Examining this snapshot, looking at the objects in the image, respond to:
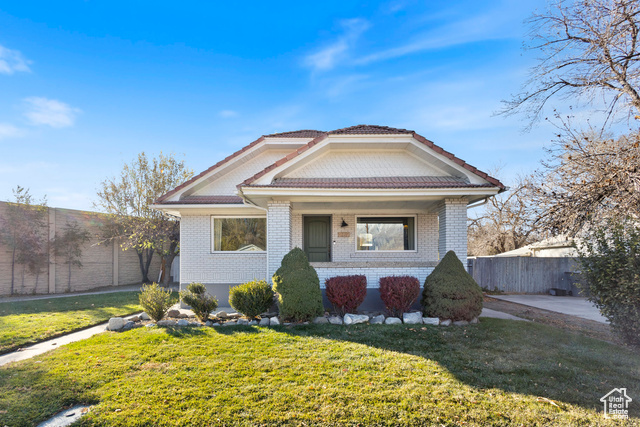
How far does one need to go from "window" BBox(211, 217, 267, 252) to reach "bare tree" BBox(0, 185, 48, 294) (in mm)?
9230

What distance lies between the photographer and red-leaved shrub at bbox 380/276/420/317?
8102 millimetres

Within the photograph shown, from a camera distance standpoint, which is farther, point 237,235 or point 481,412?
point 237,235

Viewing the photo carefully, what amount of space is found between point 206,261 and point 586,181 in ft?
36.4

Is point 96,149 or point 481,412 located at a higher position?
point 96,149

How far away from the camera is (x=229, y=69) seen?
11453mm

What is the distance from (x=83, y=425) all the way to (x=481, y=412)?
4242mm

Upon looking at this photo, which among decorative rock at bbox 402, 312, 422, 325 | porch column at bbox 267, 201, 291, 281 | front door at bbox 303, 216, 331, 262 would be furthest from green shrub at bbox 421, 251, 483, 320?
front door at bbox 303, 216, 331, 262

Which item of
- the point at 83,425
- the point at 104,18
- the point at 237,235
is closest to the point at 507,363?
the point at 83,425

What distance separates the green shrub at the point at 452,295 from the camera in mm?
7645

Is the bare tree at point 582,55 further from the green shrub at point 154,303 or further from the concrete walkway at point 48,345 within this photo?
the concrete walkway at point 48,345

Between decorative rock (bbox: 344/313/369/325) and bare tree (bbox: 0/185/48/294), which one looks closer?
decorative rock (bbox: 344/313/369/325)

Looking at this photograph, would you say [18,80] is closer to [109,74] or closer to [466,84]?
[109,74]

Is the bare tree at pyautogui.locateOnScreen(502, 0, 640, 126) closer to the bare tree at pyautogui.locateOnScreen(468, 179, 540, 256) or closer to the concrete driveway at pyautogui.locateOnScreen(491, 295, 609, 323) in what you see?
the concrete driveway at pyautogui.locateOnScreen(491, 295, 609, 323)
